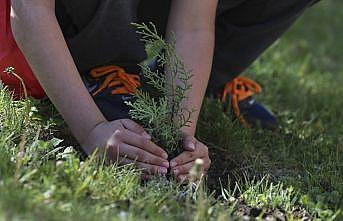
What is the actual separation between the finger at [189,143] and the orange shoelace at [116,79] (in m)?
0.38

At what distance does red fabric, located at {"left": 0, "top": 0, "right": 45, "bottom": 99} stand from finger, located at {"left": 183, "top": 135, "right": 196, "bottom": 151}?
60 cm

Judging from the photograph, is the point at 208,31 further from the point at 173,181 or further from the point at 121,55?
the point at 173,181

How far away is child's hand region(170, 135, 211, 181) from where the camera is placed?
215cm

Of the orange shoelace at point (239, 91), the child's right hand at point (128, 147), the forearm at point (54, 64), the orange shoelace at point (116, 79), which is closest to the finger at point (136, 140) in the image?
the child's right hand at point (128, 147)

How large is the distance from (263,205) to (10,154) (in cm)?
73

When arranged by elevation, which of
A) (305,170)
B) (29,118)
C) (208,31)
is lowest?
(305,170)

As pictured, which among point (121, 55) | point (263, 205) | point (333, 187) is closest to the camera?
point (263, 205)

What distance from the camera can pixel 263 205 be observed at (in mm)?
2086

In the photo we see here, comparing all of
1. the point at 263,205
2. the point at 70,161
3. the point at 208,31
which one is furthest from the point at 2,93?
the point at 263,205

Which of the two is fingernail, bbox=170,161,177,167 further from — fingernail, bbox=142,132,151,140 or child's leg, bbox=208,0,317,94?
child's leg, bbox=208,0,317,94

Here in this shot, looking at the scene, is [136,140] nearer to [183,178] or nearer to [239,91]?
[183,178]

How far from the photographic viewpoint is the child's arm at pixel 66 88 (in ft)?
6.98

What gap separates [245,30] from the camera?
9.70ft

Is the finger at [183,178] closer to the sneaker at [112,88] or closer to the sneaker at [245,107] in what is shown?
the sneaker at [112,88]
